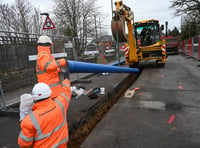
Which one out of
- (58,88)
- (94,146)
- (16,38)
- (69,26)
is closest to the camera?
(94,146)

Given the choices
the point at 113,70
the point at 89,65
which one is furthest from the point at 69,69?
the point at 113,70

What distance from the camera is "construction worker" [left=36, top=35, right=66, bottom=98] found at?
2.67 m

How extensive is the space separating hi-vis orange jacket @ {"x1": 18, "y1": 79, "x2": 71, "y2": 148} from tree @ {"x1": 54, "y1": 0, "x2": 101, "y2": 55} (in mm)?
13235

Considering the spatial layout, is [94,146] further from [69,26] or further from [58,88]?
[69,26]

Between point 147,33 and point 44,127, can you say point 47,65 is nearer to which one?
point 44,127

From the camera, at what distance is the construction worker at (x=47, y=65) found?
267cm

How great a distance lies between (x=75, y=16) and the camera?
47.8 feet

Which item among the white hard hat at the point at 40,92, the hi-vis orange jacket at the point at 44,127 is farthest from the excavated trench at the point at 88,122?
the white hard hat at the point at 40,92

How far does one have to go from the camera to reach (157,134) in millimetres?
2781

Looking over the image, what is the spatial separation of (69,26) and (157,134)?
14.0 meters

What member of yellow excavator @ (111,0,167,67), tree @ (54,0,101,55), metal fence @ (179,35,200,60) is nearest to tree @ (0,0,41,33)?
tree @ (54,0,101,55)

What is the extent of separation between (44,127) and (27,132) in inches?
6.5

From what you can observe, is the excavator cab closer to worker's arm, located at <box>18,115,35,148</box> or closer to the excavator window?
the excavator window

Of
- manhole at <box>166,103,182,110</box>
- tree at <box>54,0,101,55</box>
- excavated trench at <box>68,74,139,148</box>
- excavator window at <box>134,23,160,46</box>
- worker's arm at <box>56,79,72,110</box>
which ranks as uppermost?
tree at <box>54,0,101,55</box>
